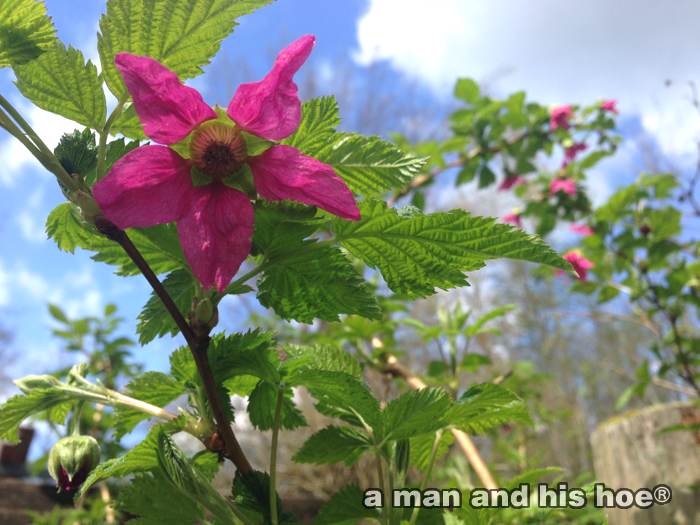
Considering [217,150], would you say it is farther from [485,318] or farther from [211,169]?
[485,318]

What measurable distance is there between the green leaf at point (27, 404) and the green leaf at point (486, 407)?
1.09 ft

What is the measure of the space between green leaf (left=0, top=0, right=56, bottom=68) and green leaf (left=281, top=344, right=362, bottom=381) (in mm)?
294

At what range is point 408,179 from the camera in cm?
39

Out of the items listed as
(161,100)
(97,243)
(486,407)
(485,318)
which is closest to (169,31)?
(161,100)

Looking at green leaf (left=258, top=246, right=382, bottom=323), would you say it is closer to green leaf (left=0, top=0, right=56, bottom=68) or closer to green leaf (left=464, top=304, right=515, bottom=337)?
green leaf (left=0, top=0, right=56, bottom=68)

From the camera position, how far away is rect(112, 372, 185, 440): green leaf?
40 centimetres

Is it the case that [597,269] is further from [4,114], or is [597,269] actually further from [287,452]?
[287,452]

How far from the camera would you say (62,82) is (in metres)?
0.33

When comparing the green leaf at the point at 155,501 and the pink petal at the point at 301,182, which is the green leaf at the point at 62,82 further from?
the green leaf at the point at 155,501

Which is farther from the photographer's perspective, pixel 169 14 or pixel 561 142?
pixel 561 142

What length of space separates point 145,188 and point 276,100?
103mm

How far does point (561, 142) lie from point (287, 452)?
2831mm

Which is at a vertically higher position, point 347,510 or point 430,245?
point 430,245

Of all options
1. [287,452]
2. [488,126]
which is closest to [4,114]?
[488,126]
